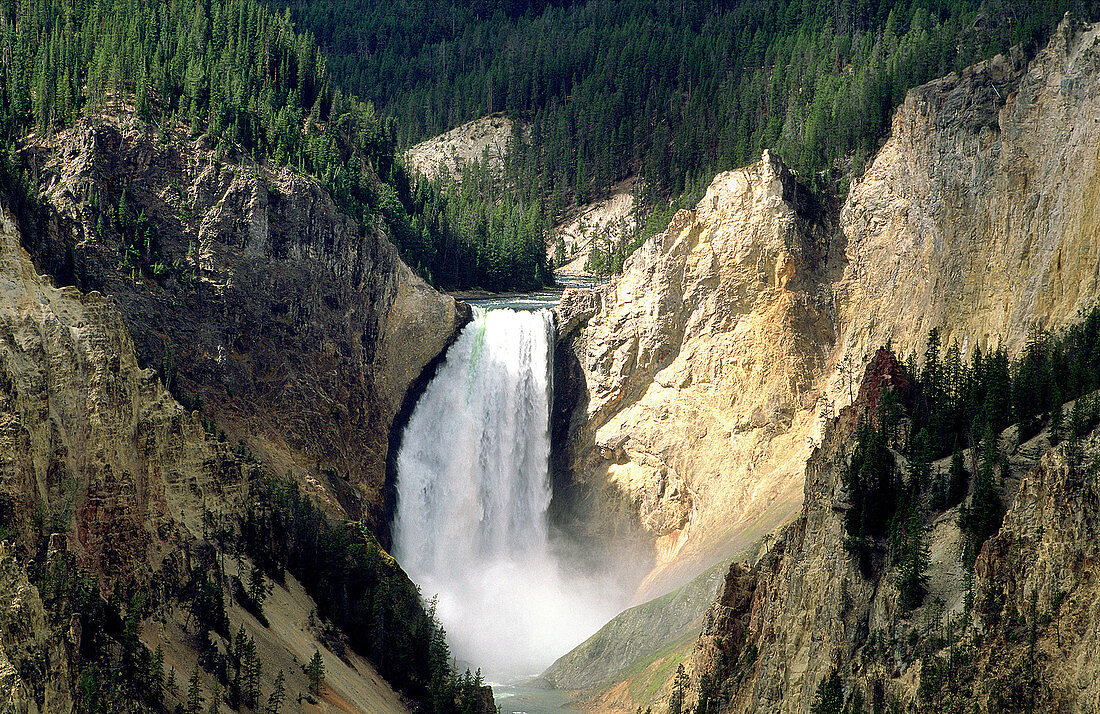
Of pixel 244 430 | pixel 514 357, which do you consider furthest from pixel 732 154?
pixel 244 430

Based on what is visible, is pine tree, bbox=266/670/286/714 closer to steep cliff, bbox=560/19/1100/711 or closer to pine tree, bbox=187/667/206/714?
pine tree, bbox=187/667/206/714

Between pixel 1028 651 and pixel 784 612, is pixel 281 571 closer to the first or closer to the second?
pixel 784 612

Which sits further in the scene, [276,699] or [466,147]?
[466,147]

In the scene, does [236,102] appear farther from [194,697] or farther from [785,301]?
[194,697]

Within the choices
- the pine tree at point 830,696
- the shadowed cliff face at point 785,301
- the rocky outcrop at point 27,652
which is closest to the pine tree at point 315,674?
the rocky outcrop at point 27,652

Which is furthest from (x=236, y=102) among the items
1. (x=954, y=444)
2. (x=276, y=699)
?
(x=954, y=444)

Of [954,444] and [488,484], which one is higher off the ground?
[954,444]
